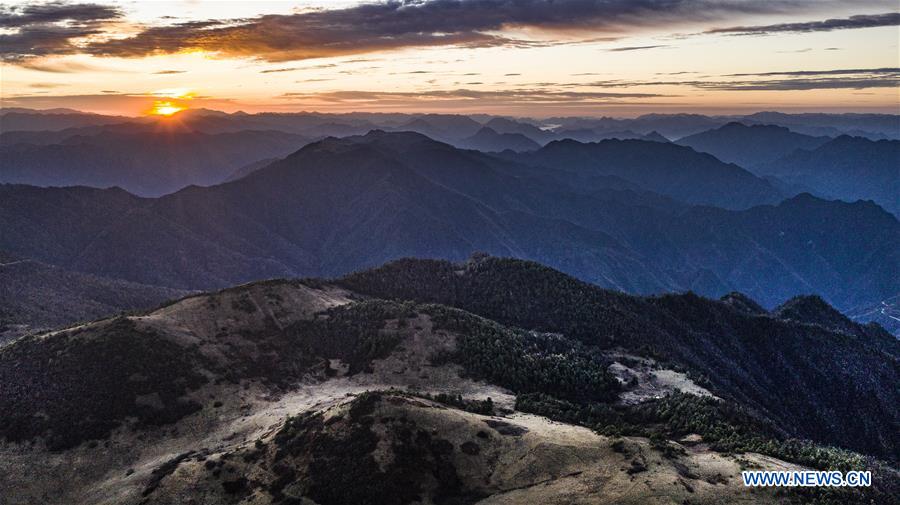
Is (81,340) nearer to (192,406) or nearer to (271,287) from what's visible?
(192,406)

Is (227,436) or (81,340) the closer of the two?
(227,436)

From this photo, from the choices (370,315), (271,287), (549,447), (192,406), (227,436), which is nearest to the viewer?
(549,447)

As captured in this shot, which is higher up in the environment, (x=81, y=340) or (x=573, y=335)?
(x=81, y=340)

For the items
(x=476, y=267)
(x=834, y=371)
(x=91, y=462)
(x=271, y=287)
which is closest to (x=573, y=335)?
(x=476, y=267)

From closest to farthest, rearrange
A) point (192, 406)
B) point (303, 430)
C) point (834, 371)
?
1. point (303, 430)
2. point (192, 406)
3. point (834, 371)

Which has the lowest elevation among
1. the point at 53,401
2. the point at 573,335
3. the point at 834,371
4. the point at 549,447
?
the point at 834,371

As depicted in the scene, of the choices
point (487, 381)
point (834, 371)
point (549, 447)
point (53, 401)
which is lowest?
point (834, 371)

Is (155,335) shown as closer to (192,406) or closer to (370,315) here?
(192,406)

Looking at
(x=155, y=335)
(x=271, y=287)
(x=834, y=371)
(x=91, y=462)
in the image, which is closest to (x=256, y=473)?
(x=91, y=462)

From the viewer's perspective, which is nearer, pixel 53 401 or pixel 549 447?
pixel 549 447
